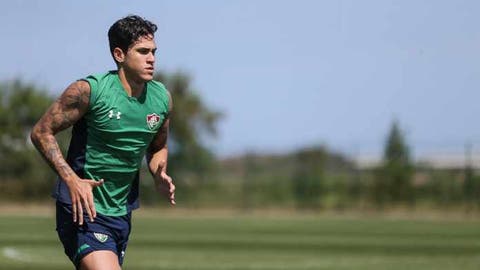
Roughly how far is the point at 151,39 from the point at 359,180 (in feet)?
129

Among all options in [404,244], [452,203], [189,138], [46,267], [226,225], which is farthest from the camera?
[189,138]

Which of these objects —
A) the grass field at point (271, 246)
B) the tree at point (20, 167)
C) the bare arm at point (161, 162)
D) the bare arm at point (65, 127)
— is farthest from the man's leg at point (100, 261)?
the tree at point (20, 167)

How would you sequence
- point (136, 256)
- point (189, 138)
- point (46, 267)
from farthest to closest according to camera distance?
point (189, 138) → point (136, 256) → point (46, 267)

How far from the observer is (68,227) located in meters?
8.31

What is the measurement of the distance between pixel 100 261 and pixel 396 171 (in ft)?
125

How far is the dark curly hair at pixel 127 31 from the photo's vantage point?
8.16m

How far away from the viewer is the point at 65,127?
8.20 m

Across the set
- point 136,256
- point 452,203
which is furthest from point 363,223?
point 136,256

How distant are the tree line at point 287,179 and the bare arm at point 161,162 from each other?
118 ft

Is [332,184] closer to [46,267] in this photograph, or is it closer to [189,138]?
[189,138]

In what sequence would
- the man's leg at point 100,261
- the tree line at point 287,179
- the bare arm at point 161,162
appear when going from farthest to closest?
1. the tree line at point 287,179
2. the bare arm at point 161,162
3. the man's leg at point 100,261

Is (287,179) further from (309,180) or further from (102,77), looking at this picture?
(102,77)

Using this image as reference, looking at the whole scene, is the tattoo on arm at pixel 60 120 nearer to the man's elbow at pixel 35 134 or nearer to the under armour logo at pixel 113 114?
the man's elbow at pixel 35 134

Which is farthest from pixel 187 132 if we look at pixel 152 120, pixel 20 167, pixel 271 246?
pixel 152 120
